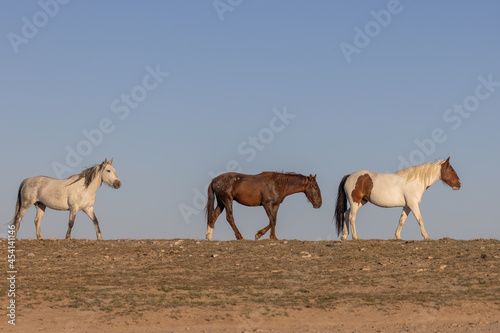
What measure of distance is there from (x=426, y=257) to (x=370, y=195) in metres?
4.14

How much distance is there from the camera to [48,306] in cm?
1252

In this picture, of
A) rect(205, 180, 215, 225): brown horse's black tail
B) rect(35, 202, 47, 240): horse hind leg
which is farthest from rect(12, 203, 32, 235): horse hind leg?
rect(205, 180, 215, 225): brown horse's black tail

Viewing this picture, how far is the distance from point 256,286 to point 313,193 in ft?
23.7

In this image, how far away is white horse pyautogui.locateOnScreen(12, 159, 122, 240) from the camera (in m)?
20.0

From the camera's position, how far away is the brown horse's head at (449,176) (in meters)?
20.4

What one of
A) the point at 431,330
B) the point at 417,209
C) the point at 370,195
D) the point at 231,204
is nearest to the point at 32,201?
the point at 231,204

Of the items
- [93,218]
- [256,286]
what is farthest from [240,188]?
[256,286]

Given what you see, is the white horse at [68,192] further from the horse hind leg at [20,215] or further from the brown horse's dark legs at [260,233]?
the brown horse's dark legs at [260,233]

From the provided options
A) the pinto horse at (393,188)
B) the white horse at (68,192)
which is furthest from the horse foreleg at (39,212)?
the pinto horse at (393,188)

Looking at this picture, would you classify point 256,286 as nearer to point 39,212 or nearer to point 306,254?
point 306,254

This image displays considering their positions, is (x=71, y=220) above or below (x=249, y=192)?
below

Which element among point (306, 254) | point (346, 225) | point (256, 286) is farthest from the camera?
point (346, 225)

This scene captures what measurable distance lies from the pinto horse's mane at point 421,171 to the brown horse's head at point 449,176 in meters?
0.16

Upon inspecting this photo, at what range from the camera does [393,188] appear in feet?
65.6
